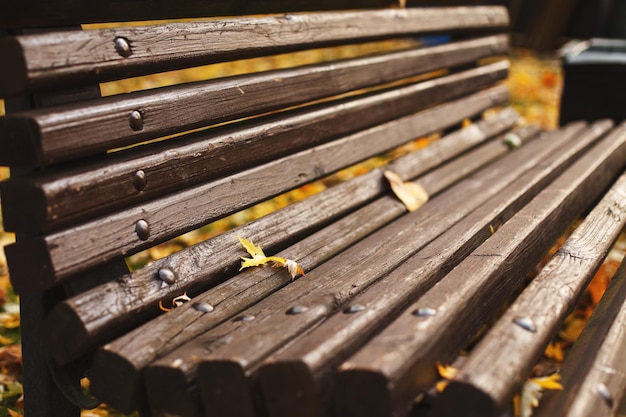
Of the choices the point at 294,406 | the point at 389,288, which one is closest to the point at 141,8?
the point at 389,288

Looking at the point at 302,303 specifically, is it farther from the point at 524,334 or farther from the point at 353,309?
the point at 524,334

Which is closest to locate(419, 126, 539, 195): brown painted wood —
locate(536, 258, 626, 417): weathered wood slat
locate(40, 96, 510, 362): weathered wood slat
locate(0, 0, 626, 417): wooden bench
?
locate(40, 96, 510, 362): weathered wood slat

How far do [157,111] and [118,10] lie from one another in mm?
266

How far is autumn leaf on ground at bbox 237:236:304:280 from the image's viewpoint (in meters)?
1.98

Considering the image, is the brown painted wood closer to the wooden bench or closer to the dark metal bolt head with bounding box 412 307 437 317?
the wooden bench

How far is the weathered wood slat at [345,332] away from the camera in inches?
54.1

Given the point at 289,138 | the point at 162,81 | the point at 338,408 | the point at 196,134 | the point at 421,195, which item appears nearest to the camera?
the point at 338,408

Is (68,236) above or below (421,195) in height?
above

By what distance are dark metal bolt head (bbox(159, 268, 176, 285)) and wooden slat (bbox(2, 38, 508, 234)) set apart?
0.19 metres

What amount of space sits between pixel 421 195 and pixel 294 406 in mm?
1521

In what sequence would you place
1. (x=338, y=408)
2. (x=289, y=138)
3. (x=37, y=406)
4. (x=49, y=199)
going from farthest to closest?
(x=289, y=138), (x=37, y=406), (x=49, y=199), (x=338, y=408)

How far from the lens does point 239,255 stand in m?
2.00

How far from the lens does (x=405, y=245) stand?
2115mm

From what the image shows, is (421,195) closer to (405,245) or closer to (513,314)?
(405,245)
